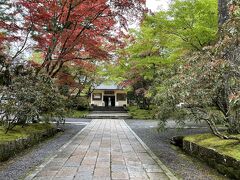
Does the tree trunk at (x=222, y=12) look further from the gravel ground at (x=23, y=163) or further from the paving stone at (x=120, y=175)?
the gravel ground at (x=23, y=163)

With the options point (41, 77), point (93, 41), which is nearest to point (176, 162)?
point (41, 77)

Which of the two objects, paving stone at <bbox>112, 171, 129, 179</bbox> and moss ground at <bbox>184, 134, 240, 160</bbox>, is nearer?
paving stone at <bbox>112, 171, 129, 179</bbox>

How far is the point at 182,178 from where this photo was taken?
4.78 meters

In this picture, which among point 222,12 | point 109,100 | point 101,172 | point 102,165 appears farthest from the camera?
point 109,100

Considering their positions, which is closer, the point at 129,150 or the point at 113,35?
the point at 129,150

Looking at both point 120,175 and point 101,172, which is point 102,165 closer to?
point 101,172

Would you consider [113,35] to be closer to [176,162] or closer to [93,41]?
[93,41]

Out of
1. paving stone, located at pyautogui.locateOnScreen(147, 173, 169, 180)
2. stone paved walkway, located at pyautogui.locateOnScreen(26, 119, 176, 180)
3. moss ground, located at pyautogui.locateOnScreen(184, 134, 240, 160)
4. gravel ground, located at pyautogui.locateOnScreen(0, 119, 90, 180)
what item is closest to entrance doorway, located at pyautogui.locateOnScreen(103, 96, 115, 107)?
gravel ground, located at pyautogui.locateOnScreen(0, 119, 90, 180)

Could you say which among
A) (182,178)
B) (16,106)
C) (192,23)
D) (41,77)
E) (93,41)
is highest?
(192,23)

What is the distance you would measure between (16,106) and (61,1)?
4.45 meters

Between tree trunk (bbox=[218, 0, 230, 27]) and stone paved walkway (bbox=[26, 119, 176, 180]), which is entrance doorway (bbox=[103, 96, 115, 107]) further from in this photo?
stone paved walkway (bbox=[26, 119, 176, 180])

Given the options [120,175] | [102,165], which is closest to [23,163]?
[102,165]

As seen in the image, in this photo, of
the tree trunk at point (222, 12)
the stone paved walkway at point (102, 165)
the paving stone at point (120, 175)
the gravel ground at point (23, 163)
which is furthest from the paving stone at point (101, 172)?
the tree trunk at point (222, 12)

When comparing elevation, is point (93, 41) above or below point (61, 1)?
below
